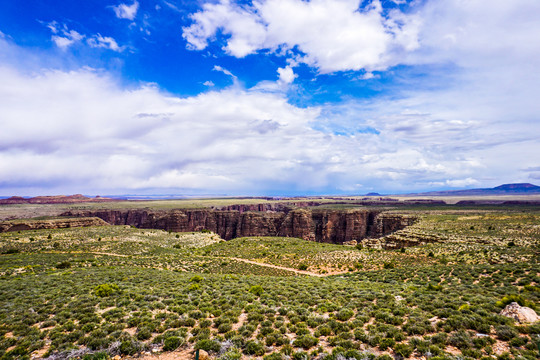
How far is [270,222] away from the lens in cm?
11406

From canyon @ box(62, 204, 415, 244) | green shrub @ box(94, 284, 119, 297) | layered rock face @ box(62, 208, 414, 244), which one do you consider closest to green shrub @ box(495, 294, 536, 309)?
green shrub @ box(94, 284, 119, 297)

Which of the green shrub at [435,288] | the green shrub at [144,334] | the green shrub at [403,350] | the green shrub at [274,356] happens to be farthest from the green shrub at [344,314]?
the green shrub at [144,334]

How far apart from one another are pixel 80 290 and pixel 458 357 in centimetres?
2451

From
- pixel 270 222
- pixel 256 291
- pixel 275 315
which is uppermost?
pixel 275 315

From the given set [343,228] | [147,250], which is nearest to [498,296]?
[147,250]

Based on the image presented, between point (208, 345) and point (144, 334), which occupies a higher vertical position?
point (208, 345)

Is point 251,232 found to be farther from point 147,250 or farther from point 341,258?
point 341,258

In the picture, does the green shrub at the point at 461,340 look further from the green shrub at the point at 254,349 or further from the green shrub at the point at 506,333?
the green shrub at the point at 254,349

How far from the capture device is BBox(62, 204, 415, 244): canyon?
101219mm

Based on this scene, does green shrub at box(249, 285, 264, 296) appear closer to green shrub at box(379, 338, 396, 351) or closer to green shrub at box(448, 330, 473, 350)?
green shrub at box(379, 338, 396, 351)

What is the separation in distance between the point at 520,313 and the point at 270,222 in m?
103

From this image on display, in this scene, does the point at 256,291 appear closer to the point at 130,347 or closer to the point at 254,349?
the point at 254,349

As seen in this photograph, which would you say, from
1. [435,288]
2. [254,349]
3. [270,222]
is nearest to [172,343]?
[254,349]

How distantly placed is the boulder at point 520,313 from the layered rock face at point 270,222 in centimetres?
7945
